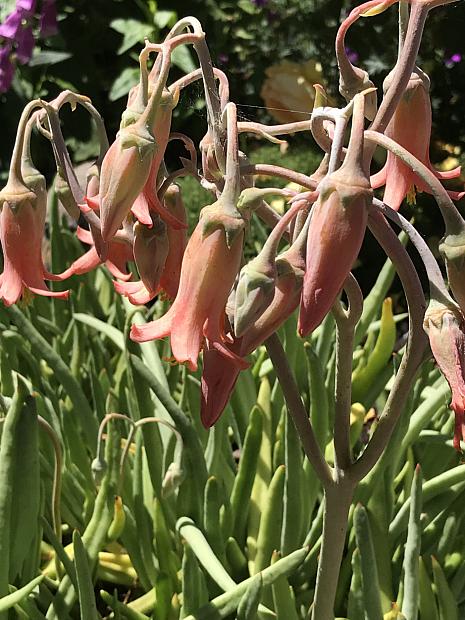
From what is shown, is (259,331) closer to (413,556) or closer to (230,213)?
(230,213)

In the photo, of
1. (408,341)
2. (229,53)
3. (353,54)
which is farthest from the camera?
(229,53)

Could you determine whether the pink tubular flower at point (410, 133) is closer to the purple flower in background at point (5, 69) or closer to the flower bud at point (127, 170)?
the flower bud at point (127, 170)

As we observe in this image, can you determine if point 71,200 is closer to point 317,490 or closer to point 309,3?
point 317,490

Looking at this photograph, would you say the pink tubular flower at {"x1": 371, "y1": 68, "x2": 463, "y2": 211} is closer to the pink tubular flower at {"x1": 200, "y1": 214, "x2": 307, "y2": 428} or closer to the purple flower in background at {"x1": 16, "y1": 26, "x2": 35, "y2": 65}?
the pink tubular flower at {"x1": 200, "y1": 214, "x2": 307, "y2": 428}

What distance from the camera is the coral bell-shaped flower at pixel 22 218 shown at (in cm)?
88

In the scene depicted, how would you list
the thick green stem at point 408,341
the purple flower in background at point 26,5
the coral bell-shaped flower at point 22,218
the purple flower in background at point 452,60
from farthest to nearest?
the purple flower in background at point 452,60, the purple flower in background at point 26,5, the coral bell-shaped flower at point 22,218, the thick green stem at point 408,341

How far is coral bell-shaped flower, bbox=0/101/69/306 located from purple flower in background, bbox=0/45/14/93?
7.35 ft

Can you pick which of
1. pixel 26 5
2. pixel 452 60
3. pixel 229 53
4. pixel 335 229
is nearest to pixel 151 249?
pixel 335 229

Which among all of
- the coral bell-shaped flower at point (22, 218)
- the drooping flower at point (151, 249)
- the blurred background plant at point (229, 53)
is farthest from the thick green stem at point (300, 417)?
the blurred background plant at point (229, 53)

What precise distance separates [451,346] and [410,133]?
28cm

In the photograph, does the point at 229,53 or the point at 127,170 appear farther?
the point at 229,53

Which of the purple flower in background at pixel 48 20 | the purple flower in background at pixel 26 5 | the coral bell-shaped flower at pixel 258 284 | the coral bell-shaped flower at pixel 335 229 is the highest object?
the coral bell-shaped flower at pixel 335 229

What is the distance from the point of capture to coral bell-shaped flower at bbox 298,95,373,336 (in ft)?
2.15

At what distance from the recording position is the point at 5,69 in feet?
9.68
